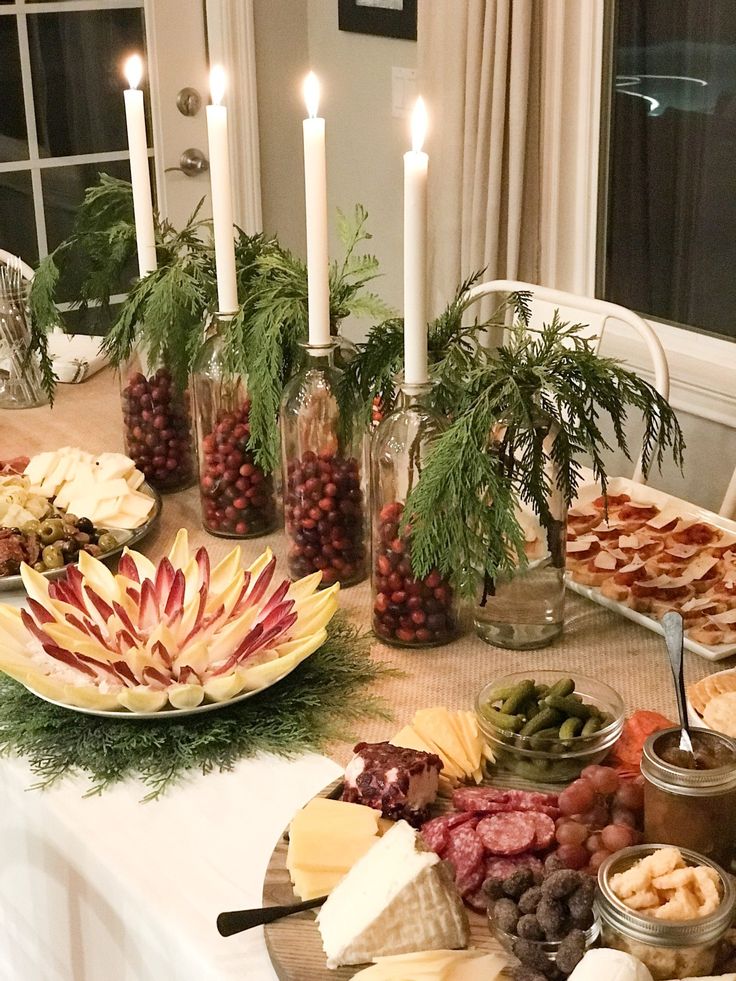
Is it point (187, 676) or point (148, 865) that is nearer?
point (148, 865)

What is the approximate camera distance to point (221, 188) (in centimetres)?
141

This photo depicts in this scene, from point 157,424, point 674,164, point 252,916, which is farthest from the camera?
point 674,164

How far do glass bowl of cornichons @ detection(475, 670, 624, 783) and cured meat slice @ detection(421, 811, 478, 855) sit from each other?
11cm

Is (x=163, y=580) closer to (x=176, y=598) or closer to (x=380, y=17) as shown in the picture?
(x=176, y=598)

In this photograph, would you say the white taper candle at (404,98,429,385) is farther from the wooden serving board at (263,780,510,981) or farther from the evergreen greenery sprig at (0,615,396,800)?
the wooden serving board at (263,780,510,981)

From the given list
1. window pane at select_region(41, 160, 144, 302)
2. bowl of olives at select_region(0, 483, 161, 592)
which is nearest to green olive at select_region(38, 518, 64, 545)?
bowl of olives at select_region(0, 483, 161, 592)

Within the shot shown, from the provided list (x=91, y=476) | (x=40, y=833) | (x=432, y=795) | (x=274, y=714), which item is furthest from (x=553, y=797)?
(x=91, y=476)

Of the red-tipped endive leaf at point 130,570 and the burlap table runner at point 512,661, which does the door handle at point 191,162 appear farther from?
the red-tipped endive leaf at point 130,570

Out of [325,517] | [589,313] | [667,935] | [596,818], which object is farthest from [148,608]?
[589,313]

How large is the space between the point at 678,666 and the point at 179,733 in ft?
1.49

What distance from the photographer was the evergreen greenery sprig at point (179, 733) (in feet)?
3.57

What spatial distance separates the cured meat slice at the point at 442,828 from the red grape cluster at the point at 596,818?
7 cm

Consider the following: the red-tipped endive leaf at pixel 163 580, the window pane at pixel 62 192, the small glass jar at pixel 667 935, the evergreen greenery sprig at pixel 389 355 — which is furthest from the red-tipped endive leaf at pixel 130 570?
the window pane at pixel 62 192

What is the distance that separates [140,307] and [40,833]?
2.36 ft
